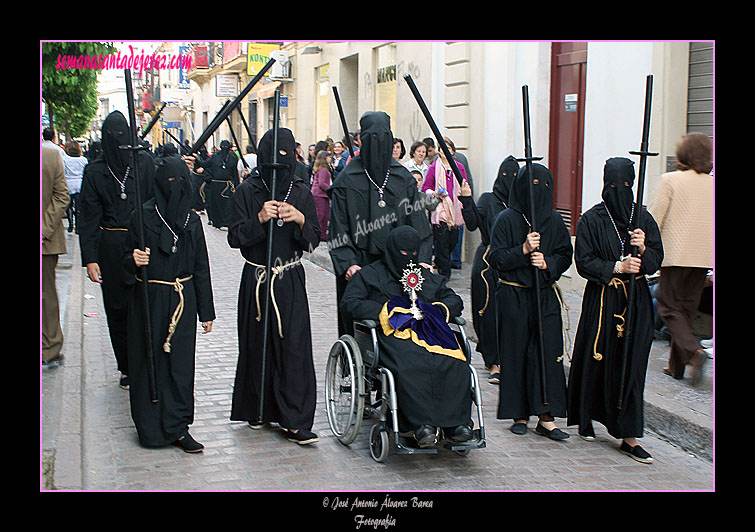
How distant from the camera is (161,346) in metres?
5.87

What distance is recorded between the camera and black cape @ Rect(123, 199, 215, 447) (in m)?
5.83

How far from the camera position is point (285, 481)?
17.6 ft

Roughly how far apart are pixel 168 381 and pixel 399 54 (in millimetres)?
13387

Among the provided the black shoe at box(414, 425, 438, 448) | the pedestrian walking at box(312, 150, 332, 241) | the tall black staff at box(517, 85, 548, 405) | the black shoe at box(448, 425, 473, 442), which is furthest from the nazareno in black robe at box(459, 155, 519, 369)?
the pedestrian walking at box(312, 150, 332, 241)

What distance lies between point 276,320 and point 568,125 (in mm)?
7578

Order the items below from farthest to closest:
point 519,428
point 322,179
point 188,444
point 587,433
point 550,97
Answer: point 322,179 → point 550,97 → point 519,428 → point 587,433 → point 188,444

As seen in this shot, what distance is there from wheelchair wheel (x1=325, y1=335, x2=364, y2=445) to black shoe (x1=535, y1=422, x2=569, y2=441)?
135cm

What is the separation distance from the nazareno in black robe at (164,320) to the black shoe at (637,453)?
113 inches

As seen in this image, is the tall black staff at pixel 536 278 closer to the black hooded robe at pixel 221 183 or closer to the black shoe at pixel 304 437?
the black shoe at pixel 304 437

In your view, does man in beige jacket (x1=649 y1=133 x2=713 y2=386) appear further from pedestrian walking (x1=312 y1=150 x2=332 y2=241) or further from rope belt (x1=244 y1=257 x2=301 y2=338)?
pedestrian walking (x1=312 y1=150 x2=332 y2=241)

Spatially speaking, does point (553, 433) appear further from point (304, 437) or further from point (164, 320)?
point (164, 320)

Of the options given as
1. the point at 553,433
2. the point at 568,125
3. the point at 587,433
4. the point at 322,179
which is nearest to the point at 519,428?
the point at 553,433
